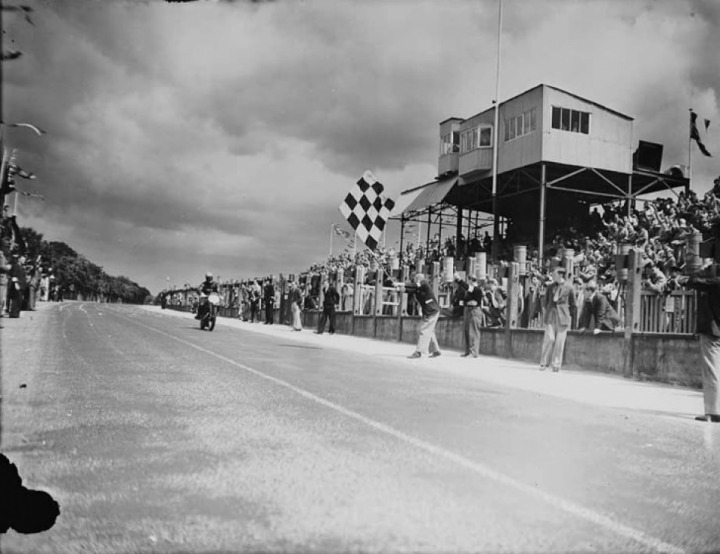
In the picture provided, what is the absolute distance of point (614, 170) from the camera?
33.7 meters

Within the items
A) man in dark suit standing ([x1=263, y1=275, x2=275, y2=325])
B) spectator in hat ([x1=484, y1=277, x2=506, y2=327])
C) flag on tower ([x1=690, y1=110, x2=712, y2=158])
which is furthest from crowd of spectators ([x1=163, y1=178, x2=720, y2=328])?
man in dark suit standing ([x1=263, y1=275, x2=275, y2=325])

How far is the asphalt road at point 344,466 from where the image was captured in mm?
3145

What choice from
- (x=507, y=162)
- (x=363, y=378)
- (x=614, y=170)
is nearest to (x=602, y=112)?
(x=614, y=170)

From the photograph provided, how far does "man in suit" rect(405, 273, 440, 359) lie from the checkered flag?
2.37 m

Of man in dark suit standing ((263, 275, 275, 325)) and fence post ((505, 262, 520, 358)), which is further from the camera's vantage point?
man in dark suit standing ((263, 275, 275, 325))

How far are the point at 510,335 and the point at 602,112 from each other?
69.1ft

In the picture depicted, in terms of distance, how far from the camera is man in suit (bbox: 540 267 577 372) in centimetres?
1372

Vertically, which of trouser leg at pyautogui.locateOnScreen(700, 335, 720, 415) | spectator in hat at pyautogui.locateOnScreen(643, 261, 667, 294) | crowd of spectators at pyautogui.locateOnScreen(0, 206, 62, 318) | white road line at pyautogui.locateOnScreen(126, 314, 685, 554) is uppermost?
spectator in hat at pyautogui.locateOnScreen(643, 261, 667, 294)

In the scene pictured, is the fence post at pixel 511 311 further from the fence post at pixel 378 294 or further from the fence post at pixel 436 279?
the fence post at pixel 378 294

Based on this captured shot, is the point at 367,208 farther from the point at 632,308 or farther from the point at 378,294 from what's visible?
the point at 378,294

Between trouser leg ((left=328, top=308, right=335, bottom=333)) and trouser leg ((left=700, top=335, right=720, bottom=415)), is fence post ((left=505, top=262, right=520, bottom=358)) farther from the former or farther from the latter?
trouser leg ((left=328, top=308, right=335, bottom=333))

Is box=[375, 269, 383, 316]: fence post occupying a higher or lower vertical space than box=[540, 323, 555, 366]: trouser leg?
higher

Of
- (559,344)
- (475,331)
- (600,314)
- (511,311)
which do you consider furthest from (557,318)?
(475,331)

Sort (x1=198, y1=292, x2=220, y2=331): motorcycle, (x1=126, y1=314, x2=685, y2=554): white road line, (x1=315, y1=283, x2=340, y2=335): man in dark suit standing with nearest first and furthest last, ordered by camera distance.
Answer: (x1=126, y1=314, x2=685, y2=554): white road line
(x1=198, y1=292, x2=220, y2=331): motorcycle
(x1=315, y1=283, x2=340, y2=335): man in dark suit standing
